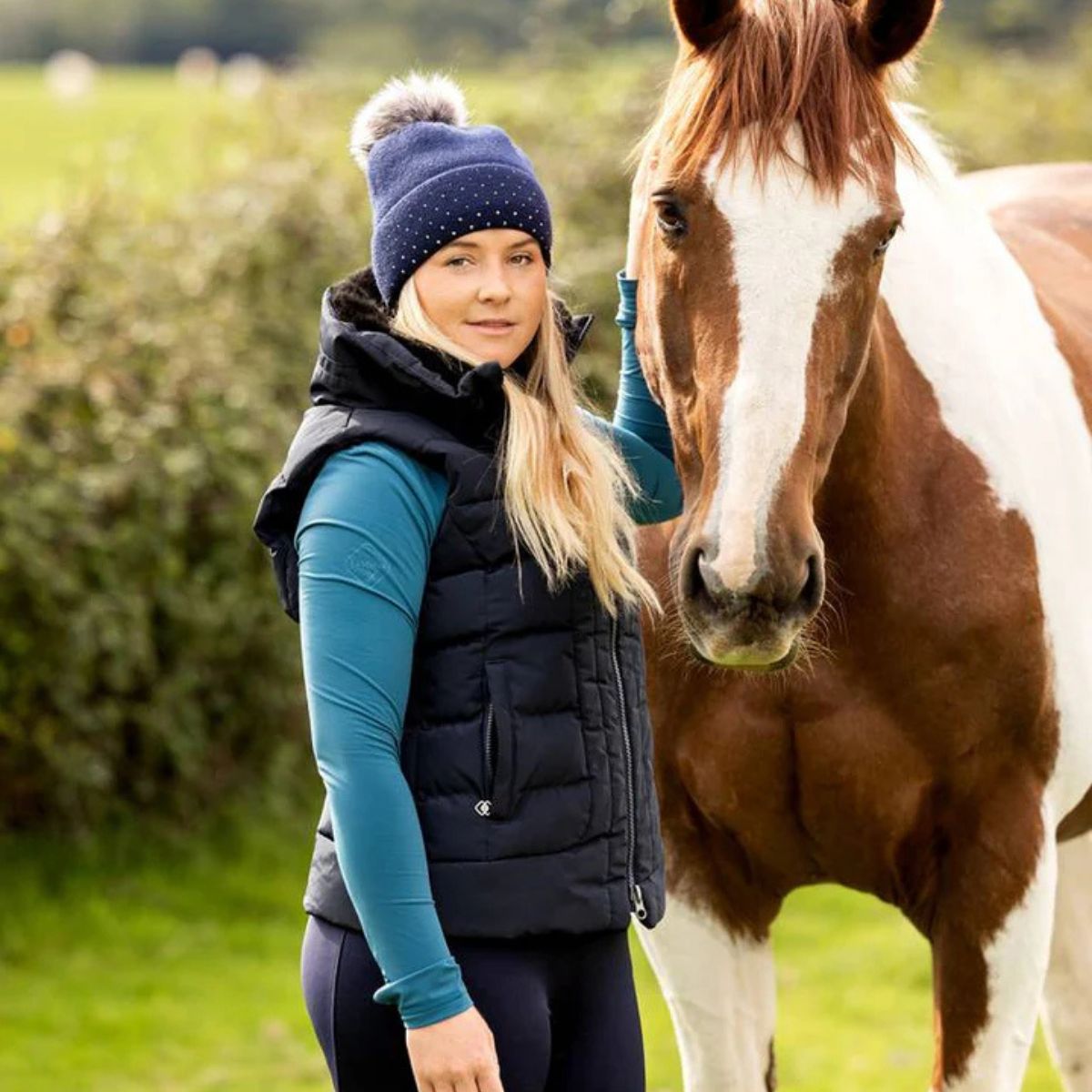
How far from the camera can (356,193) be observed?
662 centimetres

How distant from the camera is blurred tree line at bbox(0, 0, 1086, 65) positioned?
8812 millimetres

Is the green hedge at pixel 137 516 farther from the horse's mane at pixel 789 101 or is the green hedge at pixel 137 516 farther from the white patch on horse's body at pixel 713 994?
the horse's mane at pixel 789 101

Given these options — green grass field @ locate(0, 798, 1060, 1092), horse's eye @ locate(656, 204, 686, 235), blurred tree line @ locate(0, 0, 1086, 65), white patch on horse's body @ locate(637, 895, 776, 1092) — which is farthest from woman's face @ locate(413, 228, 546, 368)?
green grass field @ locate(0, 798, 1060, 1092)

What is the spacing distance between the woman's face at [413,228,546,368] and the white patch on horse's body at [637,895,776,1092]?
108 cm

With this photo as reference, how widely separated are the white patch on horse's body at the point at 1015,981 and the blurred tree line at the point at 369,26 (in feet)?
6.89

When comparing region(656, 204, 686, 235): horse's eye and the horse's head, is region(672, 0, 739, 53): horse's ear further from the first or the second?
region(656, 204, 686, 235): horse's eye

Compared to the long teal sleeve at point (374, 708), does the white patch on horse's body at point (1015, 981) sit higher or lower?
lower

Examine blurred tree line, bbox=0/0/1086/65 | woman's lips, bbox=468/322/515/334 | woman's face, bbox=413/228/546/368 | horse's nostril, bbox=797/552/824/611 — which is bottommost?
horse's nostril, bbox=797/552/824/611

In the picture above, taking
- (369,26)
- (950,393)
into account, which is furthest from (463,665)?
(369,26)

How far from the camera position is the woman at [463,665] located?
2.07m

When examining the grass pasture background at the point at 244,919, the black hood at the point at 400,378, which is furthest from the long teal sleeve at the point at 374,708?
the grass pasture background at the point at 244,919

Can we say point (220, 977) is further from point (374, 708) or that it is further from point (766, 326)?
point (766, 326)

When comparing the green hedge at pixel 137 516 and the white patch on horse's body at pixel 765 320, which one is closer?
the white patch on horse's body at pixel 765 320

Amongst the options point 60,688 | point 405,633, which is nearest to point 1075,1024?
point 405,633
